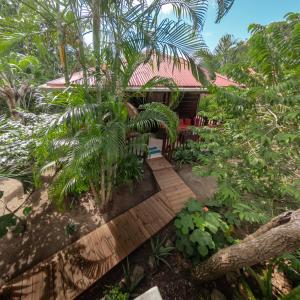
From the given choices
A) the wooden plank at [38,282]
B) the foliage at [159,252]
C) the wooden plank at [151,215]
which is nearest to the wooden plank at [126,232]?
the wooden plank at [151,215]

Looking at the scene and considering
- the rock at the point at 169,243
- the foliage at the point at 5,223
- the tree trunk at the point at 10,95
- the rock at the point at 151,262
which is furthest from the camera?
the tree trunk at the point at 10,95

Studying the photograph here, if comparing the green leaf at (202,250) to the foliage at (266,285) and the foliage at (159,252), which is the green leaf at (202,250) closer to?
the foliage at (159,252)

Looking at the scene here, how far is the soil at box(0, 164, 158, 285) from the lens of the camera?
3.24 meters

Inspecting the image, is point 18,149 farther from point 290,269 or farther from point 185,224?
point 290,269

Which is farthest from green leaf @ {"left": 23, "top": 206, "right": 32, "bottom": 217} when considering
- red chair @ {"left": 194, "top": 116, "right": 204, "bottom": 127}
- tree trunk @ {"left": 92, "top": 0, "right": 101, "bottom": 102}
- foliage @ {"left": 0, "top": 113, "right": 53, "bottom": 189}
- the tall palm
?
red chair @ {"left": 194, "top": 116, "right": 204, "bottom": 127}

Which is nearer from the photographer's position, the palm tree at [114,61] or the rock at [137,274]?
the palm tree at [114,61]

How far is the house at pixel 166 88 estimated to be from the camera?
18.4ft

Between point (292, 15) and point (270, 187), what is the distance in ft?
8.54

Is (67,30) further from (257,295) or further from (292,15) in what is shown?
(257,295)

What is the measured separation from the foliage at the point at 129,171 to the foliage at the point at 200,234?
198 cm

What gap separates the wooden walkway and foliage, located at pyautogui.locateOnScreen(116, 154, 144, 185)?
2.79 feet

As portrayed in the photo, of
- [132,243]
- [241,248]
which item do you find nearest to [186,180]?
[132,243]

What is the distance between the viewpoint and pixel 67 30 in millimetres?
3521

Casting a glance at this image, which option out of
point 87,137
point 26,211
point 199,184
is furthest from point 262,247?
point 26,211
